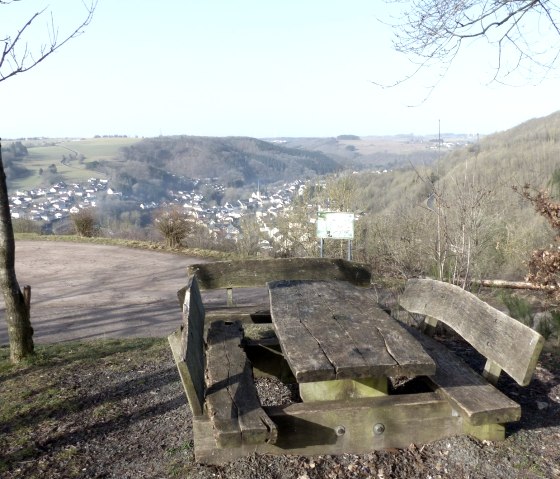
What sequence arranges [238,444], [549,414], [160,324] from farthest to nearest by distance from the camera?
[160,324] < [549,414] < [238,444]

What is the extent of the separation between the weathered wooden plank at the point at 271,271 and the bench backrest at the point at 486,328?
0.83 m

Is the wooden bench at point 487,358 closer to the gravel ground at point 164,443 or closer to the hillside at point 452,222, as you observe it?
the gravel ground at point 164,443

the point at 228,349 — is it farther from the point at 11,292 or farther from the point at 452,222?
the point at 452,222

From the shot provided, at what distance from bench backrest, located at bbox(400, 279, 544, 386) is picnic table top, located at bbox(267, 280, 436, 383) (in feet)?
1.51

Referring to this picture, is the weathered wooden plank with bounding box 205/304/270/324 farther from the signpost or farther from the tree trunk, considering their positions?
the signpost

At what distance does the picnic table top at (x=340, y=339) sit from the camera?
2.71 m

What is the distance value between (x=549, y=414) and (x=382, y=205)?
54.6 feet

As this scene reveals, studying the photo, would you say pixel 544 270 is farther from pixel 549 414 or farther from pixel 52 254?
pixel 52 254

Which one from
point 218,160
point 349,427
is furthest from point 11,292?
point 218,160

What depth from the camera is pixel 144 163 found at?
2904 inches

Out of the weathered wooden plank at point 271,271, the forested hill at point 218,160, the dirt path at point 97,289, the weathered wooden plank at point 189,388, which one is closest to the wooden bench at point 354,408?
the weathered wooden plank at point 189,388

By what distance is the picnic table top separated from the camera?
8.90 feet

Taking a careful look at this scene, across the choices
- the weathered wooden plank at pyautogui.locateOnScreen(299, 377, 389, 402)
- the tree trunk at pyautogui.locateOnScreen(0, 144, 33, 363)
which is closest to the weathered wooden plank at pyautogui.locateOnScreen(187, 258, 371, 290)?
the tree trunk at pyautogui.locateOnScreen(0, 144, 33, 363)

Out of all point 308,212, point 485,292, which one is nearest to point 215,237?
point 308,212
